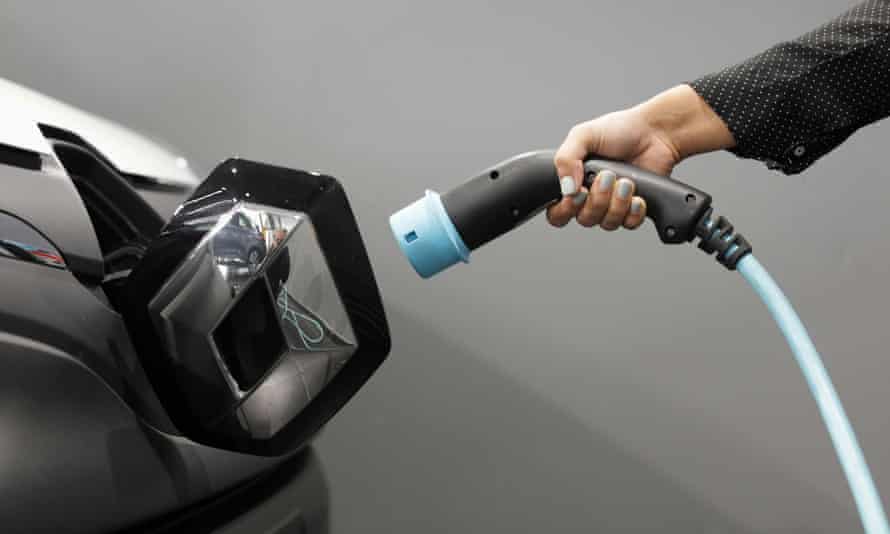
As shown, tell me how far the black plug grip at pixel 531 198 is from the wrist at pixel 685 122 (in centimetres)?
11

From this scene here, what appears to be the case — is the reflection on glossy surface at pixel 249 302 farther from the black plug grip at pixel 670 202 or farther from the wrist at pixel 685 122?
the wrist at pixel 685 122

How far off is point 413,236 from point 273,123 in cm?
52

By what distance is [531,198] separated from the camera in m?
0.49

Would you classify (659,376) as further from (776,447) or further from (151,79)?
(151,79)

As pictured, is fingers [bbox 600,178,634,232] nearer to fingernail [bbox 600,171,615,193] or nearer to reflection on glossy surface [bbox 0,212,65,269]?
fingernail [bbox 600,171,615,193]

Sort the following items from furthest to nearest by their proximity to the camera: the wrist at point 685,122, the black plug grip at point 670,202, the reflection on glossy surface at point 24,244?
the wrist at point 685,122 < the black plug grip at point 670,202 < the reflection on glossy surface at point 24,244

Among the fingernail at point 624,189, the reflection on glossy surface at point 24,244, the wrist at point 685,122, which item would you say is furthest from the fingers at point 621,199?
the reflection on glossy surface at point 24,244

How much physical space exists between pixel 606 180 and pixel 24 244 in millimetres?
346

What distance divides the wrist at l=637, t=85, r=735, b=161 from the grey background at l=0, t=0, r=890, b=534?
35 centimetres

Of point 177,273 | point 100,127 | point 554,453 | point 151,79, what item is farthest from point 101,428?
point 151,79

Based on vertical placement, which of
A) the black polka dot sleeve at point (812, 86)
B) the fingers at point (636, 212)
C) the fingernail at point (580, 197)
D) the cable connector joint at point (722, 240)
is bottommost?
the cable connector joint at point (722, 240)

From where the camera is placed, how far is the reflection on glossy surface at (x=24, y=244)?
0.36 metres

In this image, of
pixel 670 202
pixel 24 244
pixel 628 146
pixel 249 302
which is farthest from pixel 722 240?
pixel 24 244

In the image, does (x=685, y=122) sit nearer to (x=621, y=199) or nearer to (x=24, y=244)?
(x=621, y=199)
